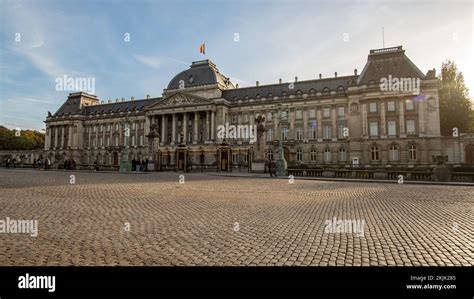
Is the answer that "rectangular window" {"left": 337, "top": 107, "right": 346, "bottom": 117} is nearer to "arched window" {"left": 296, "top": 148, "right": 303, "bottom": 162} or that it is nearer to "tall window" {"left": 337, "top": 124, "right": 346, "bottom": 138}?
"tall window" {"left": 337, "top": 124, "right": 346, "bottom": 138}

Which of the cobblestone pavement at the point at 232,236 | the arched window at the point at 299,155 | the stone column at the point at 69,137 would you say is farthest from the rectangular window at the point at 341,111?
the stone column at the point at 69,137

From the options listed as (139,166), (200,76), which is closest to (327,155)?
(139,166)

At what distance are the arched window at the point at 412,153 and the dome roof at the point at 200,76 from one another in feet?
133

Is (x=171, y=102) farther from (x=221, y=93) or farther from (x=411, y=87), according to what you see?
(x=411, y=87)

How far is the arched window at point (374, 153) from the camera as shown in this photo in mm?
45156

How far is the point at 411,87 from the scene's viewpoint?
44.6 metres

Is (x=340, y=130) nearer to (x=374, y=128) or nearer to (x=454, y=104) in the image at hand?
(x=374, y=128)

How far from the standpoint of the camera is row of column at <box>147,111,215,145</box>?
5912 cm

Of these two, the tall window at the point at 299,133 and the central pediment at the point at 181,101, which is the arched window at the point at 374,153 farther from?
the central pediment at the point at 181,101

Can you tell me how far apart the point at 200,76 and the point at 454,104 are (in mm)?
50668

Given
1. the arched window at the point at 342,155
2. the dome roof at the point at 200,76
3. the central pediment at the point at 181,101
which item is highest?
the dome roof at the point at 200,76

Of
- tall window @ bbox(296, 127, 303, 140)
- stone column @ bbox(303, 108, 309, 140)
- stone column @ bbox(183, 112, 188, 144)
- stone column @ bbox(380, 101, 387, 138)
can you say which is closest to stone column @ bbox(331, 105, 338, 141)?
stone column @ bbox(303, 108, 309, 140)

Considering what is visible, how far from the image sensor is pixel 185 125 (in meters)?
61.4
